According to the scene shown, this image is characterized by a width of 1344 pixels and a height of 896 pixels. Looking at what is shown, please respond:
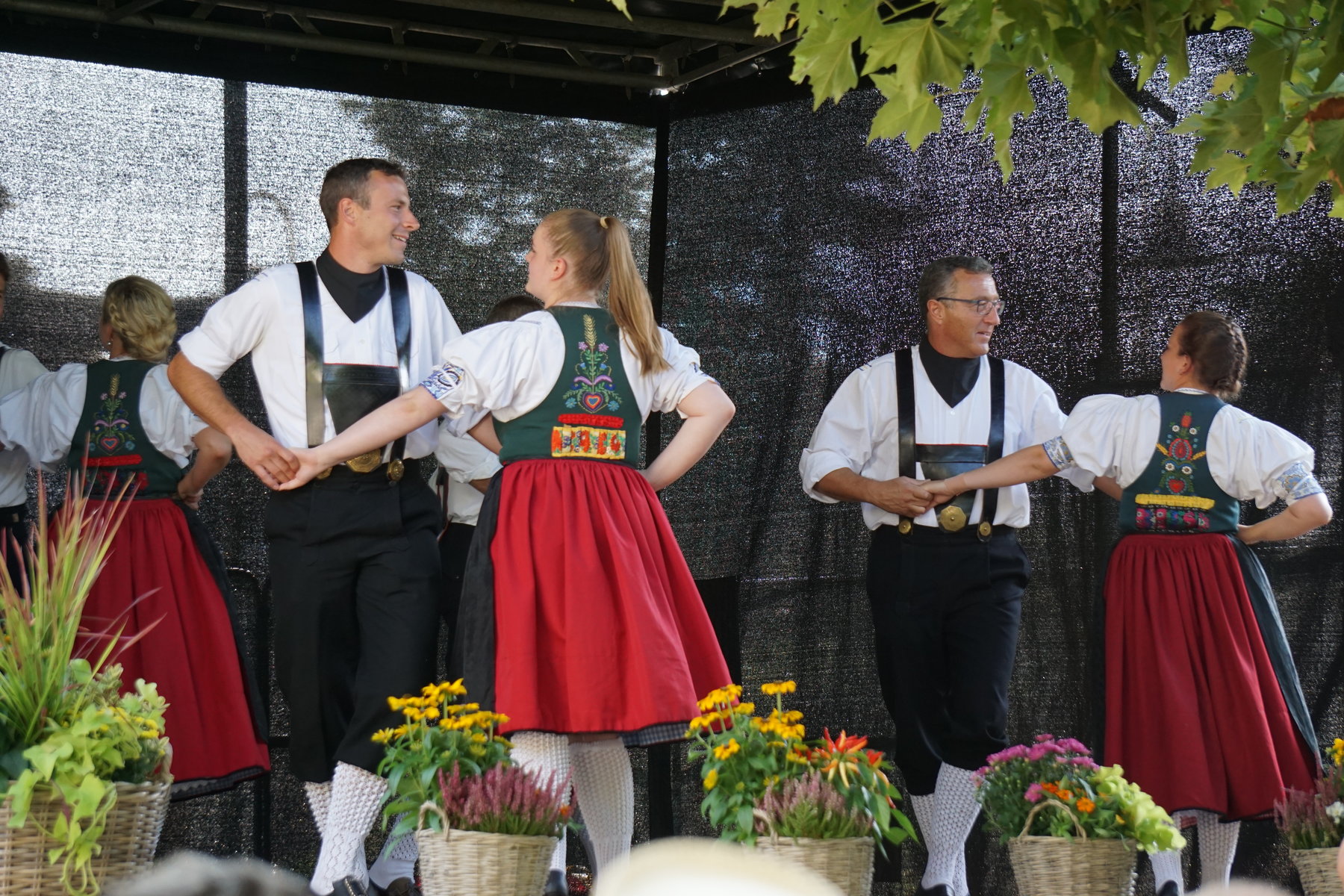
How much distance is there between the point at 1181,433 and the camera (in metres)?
4.13

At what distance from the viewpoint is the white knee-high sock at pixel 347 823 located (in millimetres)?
3314

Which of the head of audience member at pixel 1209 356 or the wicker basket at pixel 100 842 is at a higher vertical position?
the head of audience member at pixel 1209 356

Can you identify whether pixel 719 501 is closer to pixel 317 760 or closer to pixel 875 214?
pixel 875 214

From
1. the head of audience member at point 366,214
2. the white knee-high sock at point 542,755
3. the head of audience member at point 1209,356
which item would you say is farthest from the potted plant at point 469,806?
the head of audience member at point 1209,356

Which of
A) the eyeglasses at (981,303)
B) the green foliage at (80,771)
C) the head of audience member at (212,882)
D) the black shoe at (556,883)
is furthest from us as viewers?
the eyeglasses at (981,303)

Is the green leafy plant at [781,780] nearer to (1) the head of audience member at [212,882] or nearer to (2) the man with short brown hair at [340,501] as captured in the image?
(2) the man with short brown hair at [340,501]

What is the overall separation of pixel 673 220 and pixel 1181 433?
79.5 inches

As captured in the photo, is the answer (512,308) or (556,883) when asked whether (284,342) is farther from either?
(556,883)

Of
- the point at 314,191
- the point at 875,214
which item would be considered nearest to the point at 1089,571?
the point at 875,214

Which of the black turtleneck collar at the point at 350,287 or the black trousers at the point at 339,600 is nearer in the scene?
the black trousers at the point at 339,600

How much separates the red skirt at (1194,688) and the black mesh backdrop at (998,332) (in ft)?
1.16

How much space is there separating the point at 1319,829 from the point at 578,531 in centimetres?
189

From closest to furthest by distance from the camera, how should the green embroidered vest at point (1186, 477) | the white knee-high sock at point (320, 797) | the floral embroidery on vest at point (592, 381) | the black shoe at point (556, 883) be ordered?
the black shoe at point (556, 883) < the floral embroidery on vest at point (592, 381) < the white knee-high sock at point (320, 797) < the green embroidered vest at point (1186, 477)

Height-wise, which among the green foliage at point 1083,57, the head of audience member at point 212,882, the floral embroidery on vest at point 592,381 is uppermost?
the green foliage at point 1083,57
